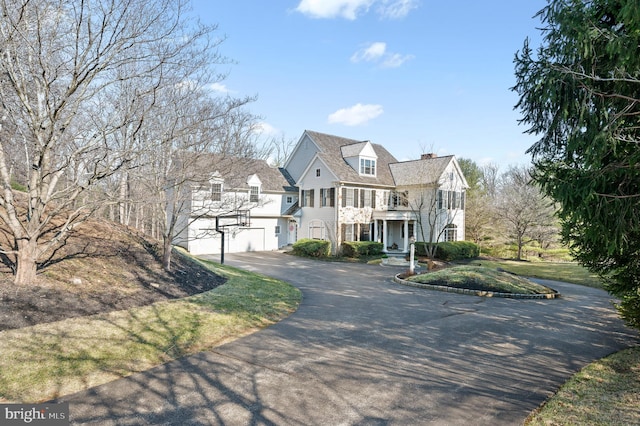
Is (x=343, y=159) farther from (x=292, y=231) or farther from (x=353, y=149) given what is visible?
(x=292, y=231)

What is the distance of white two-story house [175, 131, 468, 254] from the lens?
26.4 metres

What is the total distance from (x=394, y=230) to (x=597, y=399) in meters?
24.5

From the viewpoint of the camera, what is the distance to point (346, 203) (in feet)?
87.2

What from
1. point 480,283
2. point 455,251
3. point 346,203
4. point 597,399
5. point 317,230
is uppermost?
point 346,203

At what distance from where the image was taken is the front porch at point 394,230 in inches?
1067

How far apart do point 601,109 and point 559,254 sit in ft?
91.6

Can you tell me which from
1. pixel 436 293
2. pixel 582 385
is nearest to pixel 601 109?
pixel 582 385

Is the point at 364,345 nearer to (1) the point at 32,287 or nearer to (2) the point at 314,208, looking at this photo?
(1) the point at 32,287

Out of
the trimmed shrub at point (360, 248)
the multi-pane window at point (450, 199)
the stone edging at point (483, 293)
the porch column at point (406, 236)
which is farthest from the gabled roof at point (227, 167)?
the multi-pane window at point (450, 199)

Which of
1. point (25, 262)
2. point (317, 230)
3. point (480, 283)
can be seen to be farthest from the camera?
point (317, 230)

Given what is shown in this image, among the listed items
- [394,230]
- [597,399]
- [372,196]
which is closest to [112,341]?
[597,399]

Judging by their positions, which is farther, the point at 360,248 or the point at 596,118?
the point at 360,248

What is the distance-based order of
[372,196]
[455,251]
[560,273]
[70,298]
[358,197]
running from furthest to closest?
1. [372,196]
2. [358,197]
3. [455,251]
4. [560,273]
5. [70,298]

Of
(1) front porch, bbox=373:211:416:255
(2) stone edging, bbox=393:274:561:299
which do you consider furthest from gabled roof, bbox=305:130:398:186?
(2) stone edging, bbox=393:274:561:299
